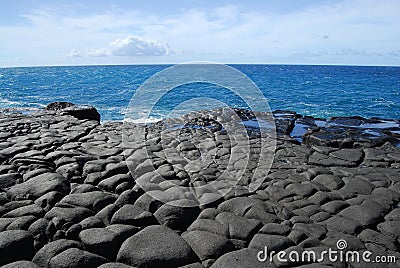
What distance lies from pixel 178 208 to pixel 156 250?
2.99 ft

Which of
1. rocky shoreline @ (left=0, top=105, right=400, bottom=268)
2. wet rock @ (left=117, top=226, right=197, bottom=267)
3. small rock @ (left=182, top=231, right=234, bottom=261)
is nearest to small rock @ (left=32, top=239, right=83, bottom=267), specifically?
rocky shoreline @ (left=0, top=105, right=400, bottom=268)

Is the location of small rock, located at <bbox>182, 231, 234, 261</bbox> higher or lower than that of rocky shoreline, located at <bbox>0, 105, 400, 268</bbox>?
lower

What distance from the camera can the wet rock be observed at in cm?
333

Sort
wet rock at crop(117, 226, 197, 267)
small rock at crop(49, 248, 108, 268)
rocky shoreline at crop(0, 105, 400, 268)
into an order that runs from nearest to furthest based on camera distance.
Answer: small rock at crop(49, 248, 108, 268)
wet rock at crop(117, 226, 197, 267)
rocky shoreline at crop(0, 105, 400, 268)

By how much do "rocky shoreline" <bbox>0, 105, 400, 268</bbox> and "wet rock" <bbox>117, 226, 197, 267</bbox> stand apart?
0.01 meters

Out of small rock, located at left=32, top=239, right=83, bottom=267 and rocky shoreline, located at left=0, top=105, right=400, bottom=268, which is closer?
small rock, located at left=32, top=239, right=83, bottom=267

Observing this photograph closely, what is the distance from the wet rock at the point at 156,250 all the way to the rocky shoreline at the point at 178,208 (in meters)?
0.01

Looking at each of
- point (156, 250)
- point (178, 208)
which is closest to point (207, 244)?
point (156, 250)

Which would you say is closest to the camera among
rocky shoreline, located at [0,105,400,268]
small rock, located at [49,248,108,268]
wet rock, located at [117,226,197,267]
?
small rock, located at [49,248,108,268]

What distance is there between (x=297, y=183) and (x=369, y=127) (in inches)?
248

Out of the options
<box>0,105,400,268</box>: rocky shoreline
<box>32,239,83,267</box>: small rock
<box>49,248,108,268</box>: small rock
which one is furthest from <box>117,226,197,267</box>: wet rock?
<box>32,239,83,267</box>: small rock

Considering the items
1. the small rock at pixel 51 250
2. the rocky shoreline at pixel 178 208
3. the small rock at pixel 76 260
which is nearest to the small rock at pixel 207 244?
the rocky shoreline at pixel 178 208

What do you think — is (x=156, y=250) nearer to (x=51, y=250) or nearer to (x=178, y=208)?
(x=178, y=208)

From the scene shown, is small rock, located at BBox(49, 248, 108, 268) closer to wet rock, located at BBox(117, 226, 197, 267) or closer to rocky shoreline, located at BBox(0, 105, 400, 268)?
rocky shoreline, located at BBox(0, 105, 400, 268)
